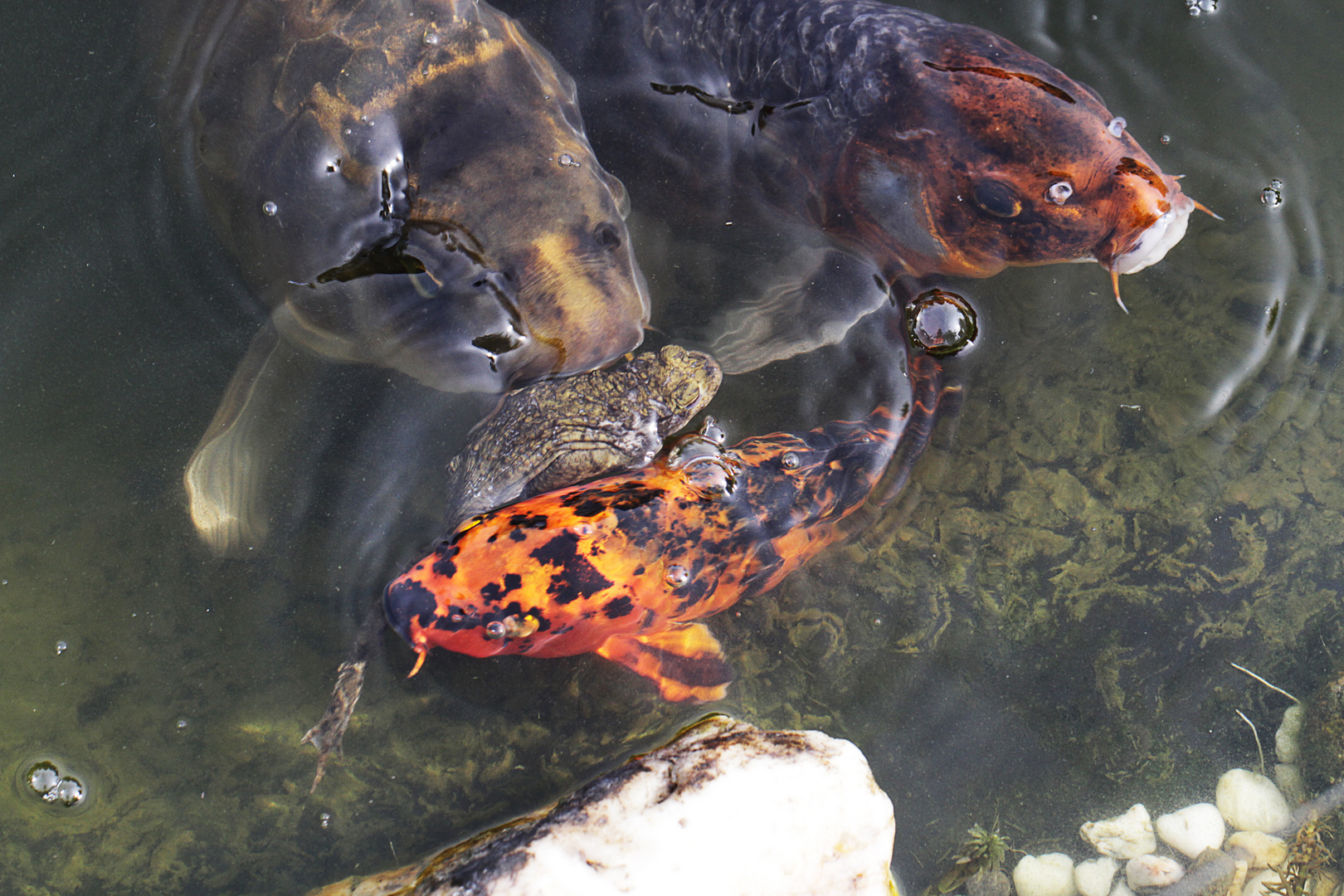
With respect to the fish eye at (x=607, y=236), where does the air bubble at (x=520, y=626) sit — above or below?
below

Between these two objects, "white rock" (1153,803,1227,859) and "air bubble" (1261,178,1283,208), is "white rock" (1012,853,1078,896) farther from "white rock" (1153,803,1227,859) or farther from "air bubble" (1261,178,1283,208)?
"air bubble" (1261,178,1283,208)

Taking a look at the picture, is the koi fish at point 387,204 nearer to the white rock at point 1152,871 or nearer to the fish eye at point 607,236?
the fish eye at point 607,236

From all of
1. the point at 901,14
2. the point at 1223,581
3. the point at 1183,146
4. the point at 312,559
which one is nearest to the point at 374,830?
the point at 312,559

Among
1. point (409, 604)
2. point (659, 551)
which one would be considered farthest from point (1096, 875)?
point (409, 604)

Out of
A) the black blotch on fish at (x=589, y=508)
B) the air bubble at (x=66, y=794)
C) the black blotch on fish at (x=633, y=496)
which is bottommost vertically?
the air bubble at (x=66, y=794)

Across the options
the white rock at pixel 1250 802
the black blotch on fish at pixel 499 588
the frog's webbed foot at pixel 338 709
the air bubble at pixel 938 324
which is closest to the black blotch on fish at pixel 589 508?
the black blotch on fish at pixel 499 588

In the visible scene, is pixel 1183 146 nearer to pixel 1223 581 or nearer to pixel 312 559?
pixel 1223 581

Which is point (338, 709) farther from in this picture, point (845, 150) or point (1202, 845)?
point (1202, 845)
